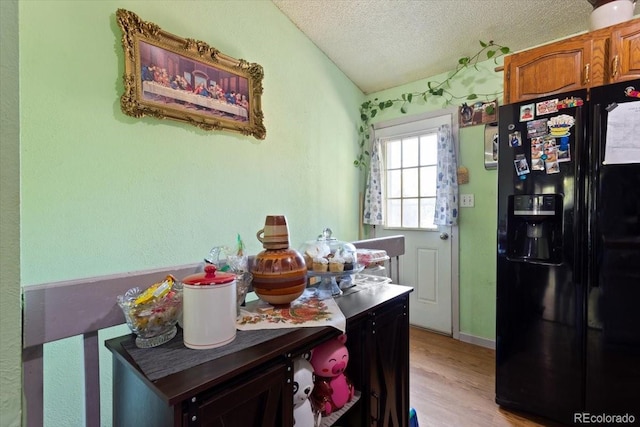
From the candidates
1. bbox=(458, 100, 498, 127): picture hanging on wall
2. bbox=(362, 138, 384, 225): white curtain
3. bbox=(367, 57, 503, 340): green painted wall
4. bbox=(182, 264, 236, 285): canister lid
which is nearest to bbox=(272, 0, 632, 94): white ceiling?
bbox=(367, 57, 503, 340): green painted wall

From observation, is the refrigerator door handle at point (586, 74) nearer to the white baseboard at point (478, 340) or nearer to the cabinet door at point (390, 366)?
the cabinet door at point (390, 366)

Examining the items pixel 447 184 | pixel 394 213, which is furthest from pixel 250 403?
pixel 394 213

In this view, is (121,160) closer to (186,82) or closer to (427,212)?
(186,82)

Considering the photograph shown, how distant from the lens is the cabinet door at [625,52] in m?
1.40

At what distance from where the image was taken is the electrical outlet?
8.30 feet

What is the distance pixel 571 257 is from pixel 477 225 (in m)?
1.03

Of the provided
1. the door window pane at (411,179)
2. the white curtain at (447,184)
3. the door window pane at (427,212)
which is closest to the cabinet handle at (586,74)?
the white curtain at (447,184)

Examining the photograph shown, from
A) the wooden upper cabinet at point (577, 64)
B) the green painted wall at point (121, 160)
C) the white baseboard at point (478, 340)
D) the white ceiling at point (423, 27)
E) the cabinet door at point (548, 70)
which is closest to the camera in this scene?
the green painted wall at point (121, 160)

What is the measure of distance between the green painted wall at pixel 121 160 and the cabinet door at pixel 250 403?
106 cm

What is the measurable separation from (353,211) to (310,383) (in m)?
2.30

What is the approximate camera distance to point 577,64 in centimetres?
154

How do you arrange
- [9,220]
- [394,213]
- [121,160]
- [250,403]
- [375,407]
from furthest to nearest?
[394,213] < [121,160] < [375,407] < [250,403] < [9,220]

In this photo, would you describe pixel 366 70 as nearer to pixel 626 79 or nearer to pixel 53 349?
pixel 626 79

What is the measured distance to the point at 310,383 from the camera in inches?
35.4
